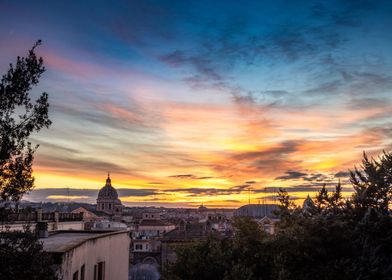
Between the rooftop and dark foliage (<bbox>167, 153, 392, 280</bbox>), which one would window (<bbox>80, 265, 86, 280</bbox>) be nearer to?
the rooftop

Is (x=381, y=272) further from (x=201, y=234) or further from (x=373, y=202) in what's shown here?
(x=201, y=234)

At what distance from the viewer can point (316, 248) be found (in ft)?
42.2

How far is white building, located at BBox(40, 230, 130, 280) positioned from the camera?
9574 mm

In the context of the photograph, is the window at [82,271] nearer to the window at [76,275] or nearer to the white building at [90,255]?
the white building at [90,255]

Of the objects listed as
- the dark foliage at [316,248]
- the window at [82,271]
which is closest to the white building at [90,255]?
the window at [82,271]

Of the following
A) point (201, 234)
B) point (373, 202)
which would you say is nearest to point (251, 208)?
point (201, 234)

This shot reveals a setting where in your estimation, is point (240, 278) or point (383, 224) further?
point (383, 224)

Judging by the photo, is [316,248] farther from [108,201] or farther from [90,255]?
[108,201]

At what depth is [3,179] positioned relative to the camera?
6738 mm

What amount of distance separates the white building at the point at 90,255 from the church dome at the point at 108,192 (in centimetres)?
10810

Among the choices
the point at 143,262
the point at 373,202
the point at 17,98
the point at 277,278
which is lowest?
the point at 143,262

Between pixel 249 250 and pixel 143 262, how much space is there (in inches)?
1557

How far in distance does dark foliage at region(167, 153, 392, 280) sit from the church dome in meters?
116

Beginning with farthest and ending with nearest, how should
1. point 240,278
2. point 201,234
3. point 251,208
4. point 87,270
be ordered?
point 251,208 < point 201,234 < point 87,270 < point 240,278
